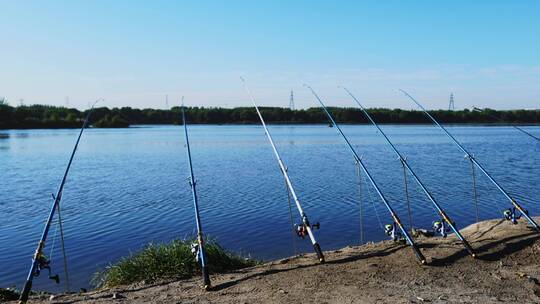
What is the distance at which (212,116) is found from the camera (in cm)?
13375

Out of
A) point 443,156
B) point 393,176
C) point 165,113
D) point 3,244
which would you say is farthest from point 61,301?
point 165,113

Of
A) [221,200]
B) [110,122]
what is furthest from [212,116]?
[221,200]

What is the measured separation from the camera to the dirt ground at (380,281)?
6434 millimetres

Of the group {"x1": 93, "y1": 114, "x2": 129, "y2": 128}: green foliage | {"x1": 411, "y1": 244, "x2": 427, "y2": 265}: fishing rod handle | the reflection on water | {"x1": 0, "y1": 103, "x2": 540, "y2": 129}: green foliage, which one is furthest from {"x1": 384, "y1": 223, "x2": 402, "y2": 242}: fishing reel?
{"x1": 93, "y1": 114, "x2": 129, "y2": 128}: green foliage

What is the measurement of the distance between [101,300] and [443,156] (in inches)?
1299

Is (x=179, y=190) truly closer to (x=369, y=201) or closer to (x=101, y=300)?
(x=369, y=201)

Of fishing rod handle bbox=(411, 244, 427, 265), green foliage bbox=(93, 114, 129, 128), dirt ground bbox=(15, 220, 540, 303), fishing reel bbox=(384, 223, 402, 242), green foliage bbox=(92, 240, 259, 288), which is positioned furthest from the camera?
green foliage bbox=(93, 114, 129, 128)

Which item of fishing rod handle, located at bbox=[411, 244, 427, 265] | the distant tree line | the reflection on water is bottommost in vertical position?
the reflection on water

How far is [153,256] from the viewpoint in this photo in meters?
9.25

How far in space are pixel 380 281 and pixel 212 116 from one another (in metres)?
128

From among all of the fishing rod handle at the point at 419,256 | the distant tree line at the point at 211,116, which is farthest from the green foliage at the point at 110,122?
the fishing rod handle at the point at 419,256

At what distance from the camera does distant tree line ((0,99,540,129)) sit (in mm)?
Answer: 97312

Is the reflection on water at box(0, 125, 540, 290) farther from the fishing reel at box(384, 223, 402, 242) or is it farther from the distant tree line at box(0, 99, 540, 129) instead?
the distant tree line at box(0, 99, 540, 129)

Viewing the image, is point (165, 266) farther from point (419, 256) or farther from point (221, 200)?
point (221, 200)
